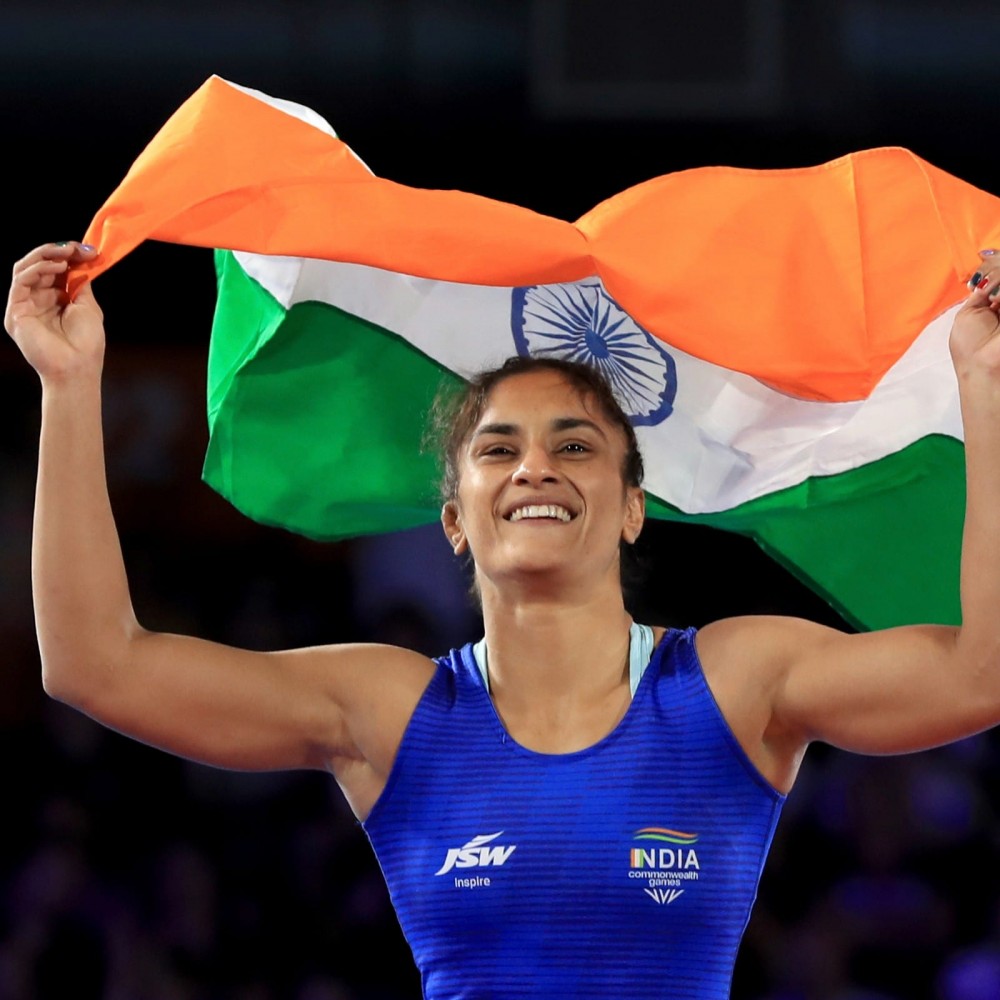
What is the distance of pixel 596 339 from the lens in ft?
10.6

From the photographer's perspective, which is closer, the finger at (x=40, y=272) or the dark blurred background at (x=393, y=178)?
the finger at (x=40, y=272)

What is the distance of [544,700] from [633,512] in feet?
1.24

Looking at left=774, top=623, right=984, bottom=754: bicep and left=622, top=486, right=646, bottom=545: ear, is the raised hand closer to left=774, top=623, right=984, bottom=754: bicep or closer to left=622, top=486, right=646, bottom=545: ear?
left=774, top=623, right=984, bottom=754: bicep

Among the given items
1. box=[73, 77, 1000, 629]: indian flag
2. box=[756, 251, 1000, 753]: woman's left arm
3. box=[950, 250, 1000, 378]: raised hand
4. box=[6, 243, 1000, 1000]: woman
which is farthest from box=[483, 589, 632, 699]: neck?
box=[950, 250, 1000, 378]: raised hand

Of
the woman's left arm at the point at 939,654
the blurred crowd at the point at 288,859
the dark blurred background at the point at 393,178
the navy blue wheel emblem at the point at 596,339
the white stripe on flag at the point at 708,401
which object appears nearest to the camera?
the woman's left arm at the point at 939,654

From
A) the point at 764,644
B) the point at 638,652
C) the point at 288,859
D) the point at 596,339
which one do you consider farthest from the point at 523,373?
the point at 288,859

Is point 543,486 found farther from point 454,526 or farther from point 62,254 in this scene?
point 62,254

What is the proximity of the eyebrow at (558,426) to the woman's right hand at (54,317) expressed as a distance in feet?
2.04

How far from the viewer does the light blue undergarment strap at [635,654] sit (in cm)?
274

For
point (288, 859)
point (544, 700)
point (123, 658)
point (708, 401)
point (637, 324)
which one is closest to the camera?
point (123, 658)

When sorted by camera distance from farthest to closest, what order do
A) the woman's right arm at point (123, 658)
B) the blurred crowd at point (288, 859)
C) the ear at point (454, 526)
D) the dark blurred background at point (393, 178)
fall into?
the dark blurred background at point (393, 178), the blurred crowd at point (288, 859), the ear at point (454, 526), the woman's right arm at point (123, 658)

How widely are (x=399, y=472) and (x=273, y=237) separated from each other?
62 centimetres

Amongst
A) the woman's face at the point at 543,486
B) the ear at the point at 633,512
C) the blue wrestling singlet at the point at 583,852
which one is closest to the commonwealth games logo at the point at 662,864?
the blue wrestling singlet at the point at 583,852

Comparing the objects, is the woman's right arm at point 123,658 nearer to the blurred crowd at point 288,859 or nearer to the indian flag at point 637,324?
the indian flag at point 637,324
